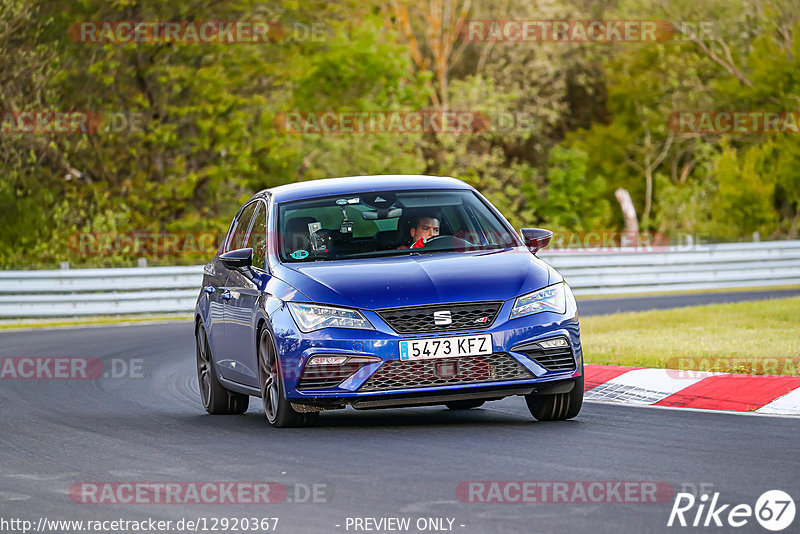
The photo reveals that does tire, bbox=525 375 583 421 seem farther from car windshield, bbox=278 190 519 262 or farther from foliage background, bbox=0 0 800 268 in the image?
foliage background, bbox=0 0 800 268

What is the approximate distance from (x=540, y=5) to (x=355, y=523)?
50.4 metres

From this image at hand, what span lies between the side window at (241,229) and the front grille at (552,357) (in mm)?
3080

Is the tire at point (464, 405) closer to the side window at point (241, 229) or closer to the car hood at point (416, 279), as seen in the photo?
the car hood at point (416, 279)

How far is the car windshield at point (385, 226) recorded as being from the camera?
33.8 feet

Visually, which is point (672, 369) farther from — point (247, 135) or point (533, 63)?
point (533, 63)

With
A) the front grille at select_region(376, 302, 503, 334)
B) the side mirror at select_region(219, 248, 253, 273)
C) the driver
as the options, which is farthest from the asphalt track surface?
the driver

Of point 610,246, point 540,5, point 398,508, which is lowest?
point 610,246

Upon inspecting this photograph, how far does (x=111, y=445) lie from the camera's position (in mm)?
9539

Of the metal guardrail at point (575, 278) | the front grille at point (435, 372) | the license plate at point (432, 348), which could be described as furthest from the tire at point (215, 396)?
the metal guardrail at point (575, 278)

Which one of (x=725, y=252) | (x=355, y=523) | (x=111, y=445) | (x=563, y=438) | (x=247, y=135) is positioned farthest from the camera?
(x=247, y=135)

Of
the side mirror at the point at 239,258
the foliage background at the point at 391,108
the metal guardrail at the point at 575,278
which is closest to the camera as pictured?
the side mirror at the point at 239,258

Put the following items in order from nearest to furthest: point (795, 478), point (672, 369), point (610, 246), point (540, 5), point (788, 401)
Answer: point (795, 478) < point (788, 401) < point (672, 369) < point (610, 246) < point (540, 5)

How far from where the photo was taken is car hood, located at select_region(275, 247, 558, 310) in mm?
9219

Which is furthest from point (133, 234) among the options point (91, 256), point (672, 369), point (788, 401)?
point (788, 401)
